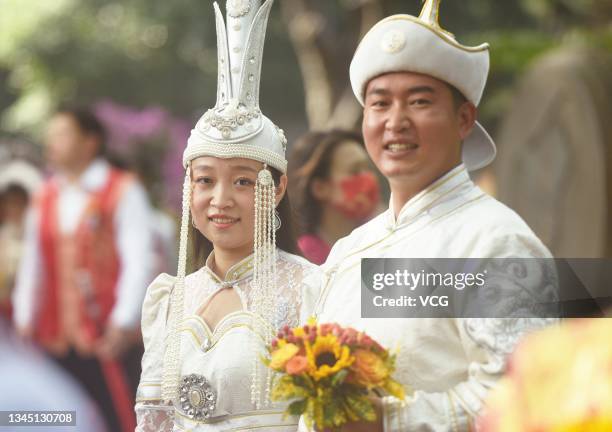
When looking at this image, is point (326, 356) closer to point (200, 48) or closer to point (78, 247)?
point (78, 247)

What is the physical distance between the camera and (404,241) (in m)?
2.17

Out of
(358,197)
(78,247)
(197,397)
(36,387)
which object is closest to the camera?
(197,397)

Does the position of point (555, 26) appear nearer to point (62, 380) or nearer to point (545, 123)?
point (545, 123)

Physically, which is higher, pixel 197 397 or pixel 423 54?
pixel 423 54

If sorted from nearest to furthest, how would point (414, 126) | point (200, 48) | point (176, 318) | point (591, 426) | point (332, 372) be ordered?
point (591, 426) < point (332, 372) < point (414, 126) < point (176, 318) < point (200, 48)

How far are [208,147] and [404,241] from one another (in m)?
0.44

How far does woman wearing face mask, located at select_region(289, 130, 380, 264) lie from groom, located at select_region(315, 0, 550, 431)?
76 cm

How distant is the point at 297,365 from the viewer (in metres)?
1.89

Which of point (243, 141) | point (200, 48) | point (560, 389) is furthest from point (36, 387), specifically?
point (200, 48)

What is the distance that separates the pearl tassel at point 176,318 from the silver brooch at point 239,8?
0.32 m

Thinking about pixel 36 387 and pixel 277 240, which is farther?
pixel 36 387

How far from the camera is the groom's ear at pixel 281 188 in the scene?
7.88ft

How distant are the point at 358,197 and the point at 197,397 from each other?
38.7 inches

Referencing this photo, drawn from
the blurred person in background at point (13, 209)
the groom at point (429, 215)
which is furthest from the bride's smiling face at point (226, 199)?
the blurred person in background at point (13, 209)
